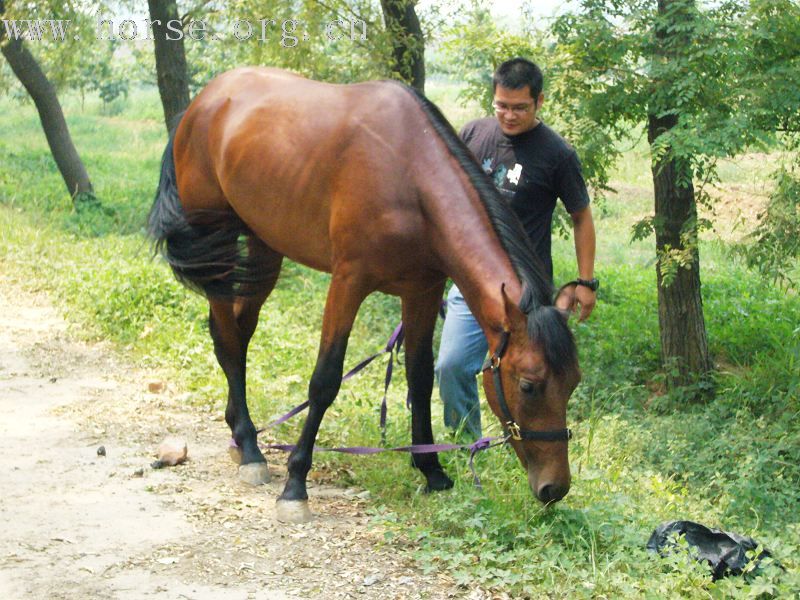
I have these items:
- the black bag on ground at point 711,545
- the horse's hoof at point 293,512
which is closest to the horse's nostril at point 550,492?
the black bag on ground at point 711,545

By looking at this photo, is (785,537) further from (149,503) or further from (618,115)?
(618,115)

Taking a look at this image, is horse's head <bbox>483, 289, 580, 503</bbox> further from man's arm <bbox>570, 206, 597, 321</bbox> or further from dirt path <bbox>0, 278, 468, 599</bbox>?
man's arm <bbox>570, 206, 597, 321</bbox>

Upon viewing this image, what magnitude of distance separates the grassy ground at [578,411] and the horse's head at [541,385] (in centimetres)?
28

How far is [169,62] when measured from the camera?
424 inches

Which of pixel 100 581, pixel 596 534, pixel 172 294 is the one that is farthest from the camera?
pixel 172 294

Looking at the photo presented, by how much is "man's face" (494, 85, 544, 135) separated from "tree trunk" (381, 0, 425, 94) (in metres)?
4.62

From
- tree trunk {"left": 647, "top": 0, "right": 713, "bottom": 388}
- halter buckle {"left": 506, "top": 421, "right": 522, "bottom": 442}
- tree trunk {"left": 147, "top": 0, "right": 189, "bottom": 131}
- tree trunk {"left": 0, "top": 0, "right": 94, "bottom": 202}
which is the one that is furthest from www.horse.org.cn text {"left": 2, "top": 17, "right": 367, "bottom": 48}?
halter buckle {"left": 506, "top": 421, "right": 522, "bottom": 442}

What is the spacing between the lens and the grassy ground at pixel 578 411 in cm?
382

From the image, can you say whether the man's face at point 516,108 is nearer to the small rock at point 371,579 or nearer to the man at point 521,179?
the man at point 521,179

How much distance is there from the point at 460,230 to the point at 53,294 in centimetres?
572

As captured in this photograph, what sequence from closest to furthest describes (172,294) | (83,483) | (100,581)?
1. (100,581)
2. (83,483)
3. (172,294)

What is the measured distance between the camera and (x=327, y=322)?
14.6ft

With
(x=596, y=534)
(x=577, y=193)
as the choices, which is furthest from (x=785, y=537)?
(x=577, y=193)

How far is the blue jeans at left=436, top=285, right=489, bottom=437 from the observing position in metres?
4.77
